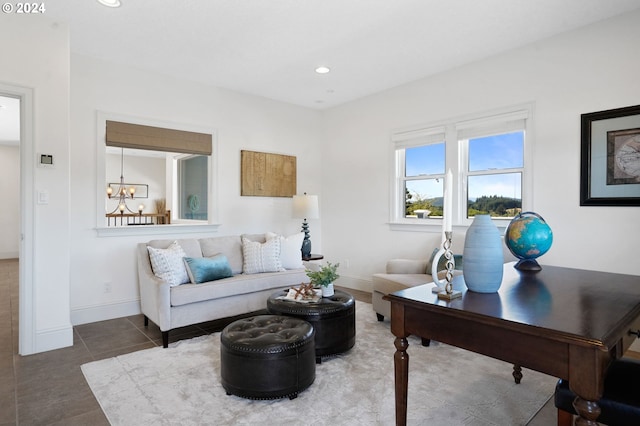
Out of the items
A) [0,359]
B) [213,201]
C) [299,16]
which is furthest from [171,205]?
[299,16]

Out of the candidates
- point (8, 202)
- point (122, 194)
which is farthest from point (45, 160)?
point (8, 202)

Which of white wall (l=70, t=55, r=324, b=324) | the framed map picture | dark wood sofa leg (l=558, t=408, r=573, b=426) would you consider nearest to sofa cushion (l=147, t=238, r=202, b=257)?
white wall (l=70, t=55, r=324, b=324)

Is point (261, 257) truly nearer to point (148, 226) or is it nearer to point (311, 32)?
point (148, 226)

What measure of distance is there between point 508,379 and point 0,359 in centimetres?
383

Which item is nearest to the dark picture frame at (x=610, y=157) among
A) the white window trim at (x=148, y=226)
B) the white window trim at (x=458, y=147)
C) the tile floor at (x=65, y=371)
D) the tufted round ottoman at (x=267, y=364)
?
the white window trim at (x=458, y=147)

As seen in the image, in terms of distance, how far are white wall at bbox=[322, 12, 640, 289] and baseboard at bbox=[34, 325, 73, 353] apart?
11.8 ft

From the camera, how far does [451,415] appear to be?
214 cm

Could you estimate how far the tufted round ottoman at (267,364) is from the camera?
7.35ft

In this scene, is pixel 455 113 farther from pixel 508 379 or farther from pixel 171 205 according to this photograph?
pixel 171 205

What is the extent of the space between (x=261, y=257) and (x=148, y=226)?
139cm

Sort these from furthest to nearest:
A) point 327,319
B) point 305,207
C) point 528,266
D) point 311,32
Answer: point 305,207 < point 311,32 < point 327,319 < point 528,266

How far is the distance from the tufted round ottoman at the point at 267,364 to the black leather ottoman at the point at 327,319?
16.4 inches

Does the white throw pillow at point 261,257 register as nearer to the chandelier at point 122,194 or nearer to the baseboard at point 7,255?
the chandelier at point 122,194

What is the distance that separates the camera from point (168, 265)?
3477mm
